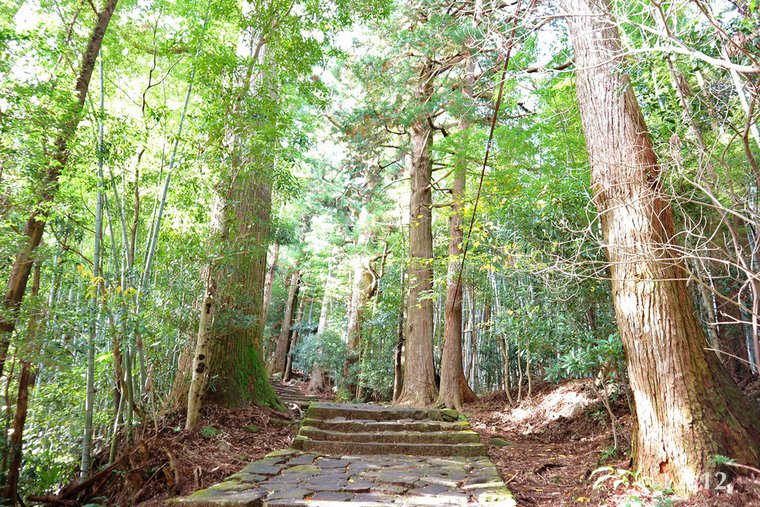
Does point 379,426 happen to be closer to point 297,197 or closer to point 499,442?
point 499,442

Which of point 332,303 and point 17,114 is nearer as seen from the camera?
point 17,114

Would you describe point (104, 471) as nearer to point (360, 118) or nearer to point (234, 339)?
point (234, 339)

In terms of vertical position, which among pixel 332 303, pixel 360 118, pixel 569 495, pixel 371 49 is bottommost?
pixel 569 495

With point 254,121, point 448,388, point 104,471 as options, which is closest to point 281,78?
point 254,121

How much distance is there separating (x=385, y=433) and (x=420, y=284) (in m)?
3.27

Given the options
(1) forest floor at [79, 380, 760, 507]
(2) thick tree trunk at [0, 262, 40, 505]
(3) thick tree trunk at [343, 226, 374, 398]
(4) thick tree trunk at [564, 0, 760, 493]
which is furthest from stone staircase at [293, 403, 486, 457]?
(3) thick tree trunk at [343, 226, 374, 398]

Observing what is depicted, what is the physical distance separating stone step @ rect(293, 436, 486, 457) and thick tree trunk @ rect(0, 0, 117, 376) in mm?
2650

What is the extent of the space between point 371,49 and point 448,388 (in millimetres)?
6428

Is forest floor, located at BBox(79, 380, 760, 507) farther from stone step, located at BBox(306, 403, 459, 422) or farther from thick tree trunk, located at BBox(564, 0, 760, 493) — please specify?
stone step, located at BBox(306, 403, 459, 422)

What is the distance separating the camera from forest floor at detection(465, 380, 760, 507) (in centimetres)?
264

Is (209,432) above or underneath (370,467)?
above

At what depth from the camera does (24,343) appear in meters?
3.47

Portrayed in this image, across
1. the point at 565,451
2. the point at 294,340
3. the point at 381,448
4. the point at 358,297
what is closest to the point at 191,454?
the point at 381,448

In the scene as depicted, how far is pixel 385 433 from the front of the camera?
15.3 feet
